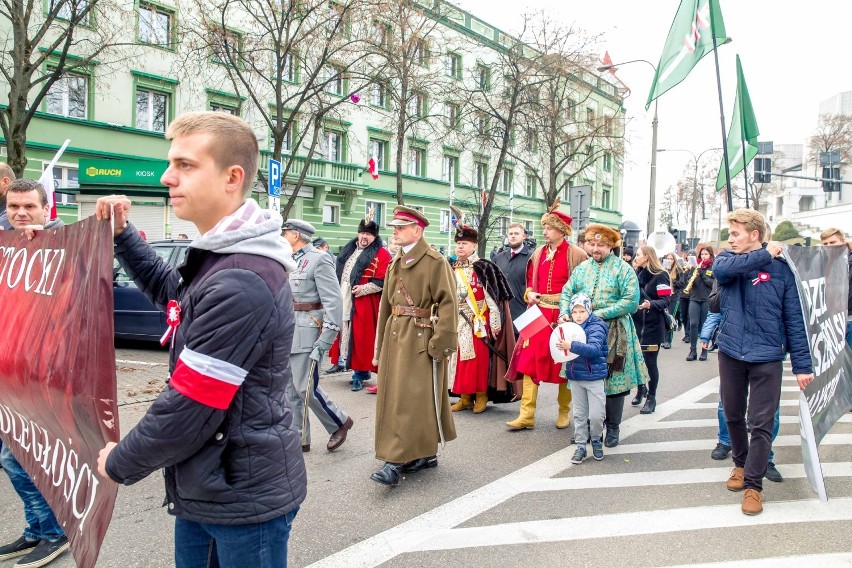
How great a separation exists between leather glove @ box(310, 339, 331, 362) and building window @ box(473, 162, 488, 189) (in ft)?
116

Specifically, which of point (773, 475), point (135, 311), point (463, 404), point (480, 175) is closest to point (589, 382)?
point (773, 475)

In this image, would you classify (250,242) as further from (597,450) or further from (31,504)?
(597,450)

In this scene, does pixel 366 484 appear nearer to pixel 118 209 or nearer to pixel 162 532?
pixel 162 532

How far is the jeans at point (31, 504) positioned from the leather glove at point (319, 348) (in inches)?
87.9

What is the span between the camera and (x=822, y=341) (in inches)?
206

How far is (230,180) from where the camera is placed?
2.06 meters

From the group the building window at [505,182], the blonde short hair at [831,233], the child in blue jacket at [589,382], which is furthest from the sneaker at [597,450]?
the building window at [505,182]

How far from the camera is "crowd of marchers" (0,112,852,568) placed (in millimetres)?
1922

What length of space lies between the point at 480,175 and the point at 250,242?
39707mm

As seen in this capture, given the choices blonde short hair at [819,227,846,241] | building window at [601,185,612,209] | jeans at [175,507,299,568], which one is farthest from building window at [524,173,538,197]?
jeans at [175,507,299,568]

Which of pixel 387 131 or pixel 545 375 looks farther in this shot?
pixel 387 131

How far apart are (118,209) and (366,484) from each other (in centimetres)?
310

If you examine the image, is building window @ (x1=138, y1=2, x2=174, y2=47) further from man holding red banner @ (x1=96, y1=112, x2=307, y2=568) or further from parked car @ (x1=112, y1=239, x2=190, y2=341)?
man holding red banner @ (x1=96, y1=112, x2=307, y2=568)

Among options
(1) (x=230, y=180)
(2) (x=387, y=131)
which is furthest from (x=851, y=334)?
(2) (x=387, y=131)
